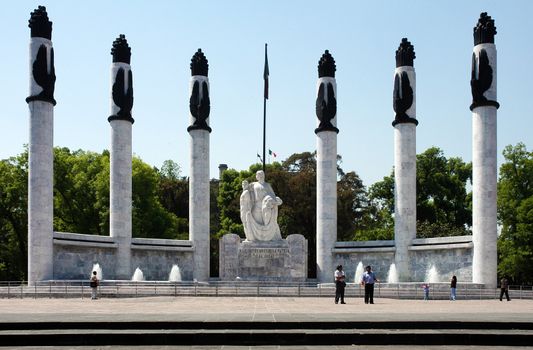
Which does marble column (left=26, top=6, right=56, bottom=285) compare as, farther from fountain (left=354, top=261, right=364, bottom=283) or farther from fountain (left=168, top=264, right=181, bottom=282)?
fountain (left=354, top=261, right=364, bottom=283)

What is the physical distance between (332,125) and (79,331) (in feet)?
105

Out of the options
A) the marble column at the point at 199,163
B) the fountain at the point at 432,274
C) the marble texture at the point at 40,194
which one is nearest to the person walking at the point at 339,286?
the fountain at the point at 432,274

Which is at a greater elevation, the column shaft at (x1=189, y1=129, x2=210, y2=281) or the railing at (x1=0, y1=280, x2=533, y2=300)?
the column shaft at (x1=189, y1=129, x2=210, y2=281)

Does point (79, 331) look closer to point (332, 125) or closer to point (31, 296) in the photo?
point (31, 296)

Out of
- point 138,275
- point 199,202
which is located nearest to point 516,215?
point 199,202

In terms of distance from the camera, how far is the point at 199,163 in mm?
46625

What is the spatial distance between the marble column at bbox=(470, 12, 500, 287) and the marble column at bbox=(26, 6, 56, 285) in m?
22.7

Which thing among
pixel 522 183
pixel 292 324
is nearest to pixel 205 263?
pixel 522 183

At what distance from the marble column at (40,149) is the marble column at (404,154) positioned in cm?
1947

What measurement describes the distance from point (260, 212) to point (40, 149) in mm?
12964

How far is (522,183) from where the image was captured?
53.1 meters

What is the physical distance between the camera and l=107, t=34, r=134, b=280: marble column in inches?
1703

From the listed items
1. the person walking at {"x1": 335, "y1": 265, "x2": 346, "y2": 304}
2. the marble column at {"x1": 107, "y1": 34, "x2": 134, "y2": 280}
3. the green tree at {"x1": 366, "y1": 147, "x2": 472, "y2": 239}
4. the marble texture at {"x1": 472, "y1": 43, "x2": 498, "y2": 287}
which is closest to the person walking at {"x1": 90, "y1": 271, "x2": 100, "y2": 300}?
the person walking at {"x1": 335, "y1": 265, "x2": 346, "y2": 304}

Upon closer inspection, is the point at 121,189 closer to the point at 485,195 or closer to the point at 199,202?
the point at 199,202
